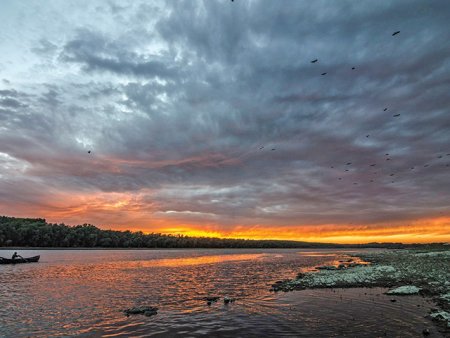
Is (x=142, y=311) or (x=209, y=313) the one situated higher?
(x=142, y=311)

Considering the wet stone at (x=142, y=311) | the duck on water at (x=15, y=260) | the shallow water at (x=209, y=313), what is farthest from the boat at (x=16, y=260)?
the wet stone at (x=142, y=311)

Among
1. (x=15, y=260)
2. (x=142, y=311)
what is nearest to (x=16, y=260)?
(x=15, y=260)

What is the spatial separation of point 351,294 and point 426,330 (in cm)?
1573

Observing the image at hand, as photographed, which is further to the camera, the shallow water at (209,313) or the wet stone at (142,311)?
the wet stone at (142,311)

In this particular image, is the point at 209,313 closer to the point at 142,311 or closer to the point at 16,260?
the point at 142,311

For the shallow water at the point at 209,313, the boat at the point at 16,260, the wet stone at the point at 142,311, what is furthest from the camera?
the boat at the point at 16,260

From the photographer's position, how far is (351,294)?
3522cm

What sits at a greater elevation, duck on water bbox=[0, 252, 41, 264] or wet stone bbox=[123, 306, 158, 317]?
duck on water bbox=[0, 252, 41, 264]

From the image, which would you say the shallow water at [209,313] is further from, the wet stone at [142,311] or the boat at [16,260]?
the boat at [16,260]

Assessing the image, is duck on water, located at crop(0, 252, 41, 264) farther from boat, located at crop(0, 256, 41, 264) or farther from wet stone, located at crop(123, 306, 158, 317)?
wet stone, located at crop(123, 306, 158, 317)

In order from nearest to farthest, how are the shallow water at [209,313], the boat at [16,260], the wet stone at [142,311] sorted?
the shallow water at [209,313] → the wet stone at [142,311] → the boat at [16,260]

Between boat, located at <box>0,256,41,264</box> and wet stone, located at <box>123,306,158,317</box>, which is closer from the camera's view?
wet stone, located at <box>123,306,158,317</box>

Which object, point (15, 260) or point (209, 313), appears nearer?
point (209, 313)

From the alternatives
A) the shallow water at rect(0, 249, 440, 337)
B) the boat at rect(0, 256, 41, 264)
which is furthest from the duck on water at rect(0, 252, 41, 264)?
the shallow water at rect(0, 249, 440, 337)
